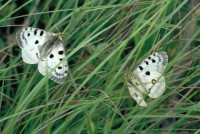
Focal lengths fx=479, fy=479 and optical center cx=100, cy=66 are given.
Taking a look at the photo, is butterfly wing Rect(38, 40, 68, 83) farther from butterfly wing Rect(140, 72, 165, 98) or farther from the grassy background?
butterfly wing Rect(140, 72, 165, 98)

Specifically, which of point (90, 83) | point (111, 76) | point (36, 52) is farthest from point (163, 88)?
point (36, 52)

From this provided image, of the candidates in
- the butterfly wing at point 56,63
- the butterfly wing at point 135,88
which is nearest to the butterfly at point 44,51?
the butterfly wing at point 56,63

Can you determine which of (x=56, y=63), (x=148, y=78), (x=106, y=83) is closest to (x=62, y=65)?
(x=56, y=63)

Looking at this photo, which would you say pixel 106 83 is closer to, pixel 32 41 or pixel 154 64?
pixel 154 64

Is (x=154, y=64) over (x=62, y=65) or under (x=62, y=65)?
under

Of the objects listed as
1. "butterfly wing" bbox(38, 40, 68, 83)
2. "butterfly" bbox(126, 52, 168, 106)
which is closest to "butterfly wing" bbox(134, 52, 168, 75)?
"butterfly" bbox(126, 52, 168, 106)

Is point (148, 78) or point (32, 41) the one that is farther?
point (32, 41)

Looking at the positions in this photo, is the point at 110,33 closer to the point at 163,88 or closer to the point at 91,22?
the point at 91,22

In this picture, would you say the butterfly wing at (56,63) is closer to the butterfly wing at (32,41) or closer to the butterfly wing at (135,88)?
the butterfly wing at (32,41)
